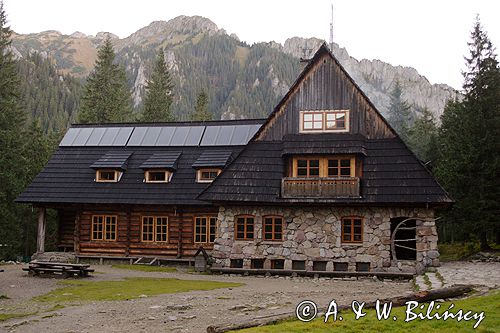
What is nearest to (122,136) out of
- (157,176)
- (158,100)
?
(157,176)

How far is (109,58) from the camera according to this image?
58656 mm

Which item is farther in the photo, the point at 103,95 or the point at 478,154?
the point at 103,95

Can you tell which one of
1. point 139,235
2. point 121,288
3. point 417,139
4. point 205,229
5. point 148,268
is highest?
point 417,139

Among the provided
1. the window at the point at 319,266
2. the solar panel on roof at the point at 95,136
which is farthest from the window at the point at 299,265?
the solar panel on roof at the point at 95,136

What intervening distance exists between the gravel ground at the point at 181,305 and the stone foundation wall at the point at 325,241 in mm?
2021

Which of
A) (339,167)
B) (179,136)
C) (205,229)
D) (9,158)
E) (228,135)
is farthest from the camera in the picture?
(9,158)

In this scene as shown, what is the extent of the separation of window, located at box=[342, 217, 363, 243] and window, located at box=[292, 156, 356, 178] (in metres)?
2.01

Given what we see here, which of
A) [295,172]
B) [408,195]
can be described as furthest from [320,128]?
[408,195]

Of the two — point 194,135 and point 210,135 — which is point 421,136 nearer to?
point 210,135

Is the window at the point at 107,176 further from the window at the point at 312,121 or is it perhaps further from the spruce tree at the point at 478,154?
the spruce tree at the point at 478,154

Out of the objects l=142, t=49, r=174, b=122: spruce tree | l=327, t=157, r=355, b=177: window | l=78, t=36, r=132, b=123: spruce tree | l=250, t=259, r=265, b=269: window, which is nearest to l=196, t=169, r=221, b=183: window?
l=250, t=259, r=265, b=269: window

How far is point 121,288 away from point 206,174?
1087cm

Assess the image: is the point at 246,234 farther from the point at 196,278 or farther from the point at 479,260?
the point at 479,260

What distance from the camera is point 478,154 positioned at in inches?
1162
